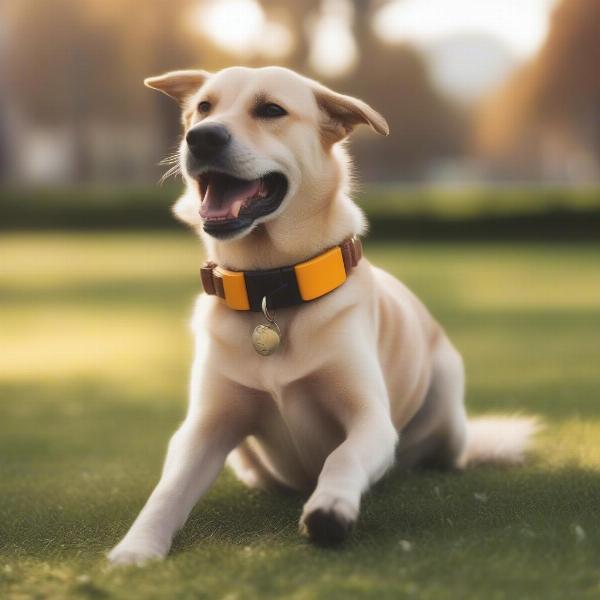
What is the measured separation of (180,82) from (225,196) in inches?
26.7

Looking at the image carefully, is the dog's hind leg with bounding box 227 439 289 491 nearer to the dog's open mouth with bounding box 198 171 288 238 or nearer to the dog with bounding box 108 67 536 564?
the dog with bounding box 108 67 536 564

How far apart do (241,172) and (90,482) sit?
59.1 inches

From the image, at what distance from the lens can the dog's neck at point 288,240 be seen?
10.8ft

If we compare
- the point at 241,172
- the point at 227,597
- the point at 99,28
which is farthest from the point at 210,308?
the point at 99,28

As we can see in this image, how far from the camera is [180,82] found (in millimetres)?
3723

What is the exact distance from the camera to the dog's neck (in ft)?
10.8

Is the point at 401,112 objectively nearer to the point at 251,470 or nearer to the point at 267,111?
the point at 251,470

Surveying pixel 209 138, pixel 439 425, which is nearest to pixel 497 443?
pixel 439 425

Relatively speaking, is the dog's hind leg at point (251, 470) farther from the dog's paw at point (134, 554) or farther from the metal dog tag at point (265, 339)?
the dog's paw at point (134, 554)

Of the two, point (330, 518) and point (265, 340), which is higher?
point (265, 340)

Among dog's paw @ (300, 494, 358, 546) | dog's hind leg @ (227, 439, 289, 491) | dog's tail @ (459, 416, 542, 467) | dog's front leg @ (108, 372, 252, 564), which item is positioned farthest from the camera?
dog's tail @ (459, 416, 542, 467)

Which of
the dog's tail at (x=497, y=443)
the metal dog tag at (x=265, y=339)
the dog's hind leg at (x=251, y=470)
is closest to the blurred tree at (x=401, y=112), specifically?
the dog's tail at (x=497, y=443)

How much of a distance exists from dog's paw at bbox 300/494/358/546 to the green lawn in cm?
5

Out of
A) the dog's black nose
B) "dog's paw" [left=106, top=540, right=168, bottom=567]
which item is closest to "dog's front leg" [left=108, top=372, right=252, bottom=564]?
"dog's paw" [left=106, top=540, right=168, bottom=567]
